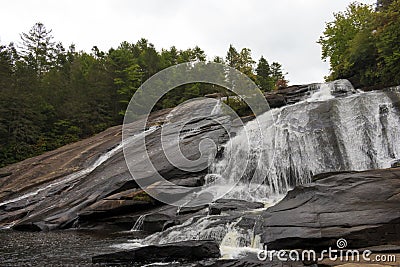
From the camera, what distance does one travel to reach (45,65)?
56.0 meters

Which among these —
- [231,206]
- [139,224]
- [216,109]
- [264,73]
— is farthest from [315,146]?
[264,73]

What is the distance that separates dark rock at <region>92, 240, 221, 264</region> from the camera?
949 centimetres

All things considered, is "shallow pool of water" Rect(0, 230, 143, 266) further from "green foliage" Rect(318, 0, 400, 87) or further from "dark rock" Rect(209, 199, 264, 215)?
→ "green foliage" Rect(318, 0, 400, 87)

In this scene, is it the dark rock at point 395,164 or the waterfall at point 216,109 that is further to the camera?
the waterfall at point 216,109

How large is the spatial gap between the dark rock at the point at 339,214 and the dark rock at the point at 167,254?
59.5 inches

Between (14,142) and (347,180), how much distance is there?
107 ft

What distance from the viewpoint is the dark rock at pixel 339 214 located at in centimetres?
842

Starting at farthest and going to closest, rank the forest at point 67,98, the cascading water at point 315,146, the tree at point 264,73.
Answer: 1. the tree at point 264,73
2. the forest at point 67,98
3. the cascading water at point 315,146

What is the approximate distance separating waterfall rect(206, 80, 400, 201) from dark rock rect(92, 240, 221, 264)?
Result: 633 cm

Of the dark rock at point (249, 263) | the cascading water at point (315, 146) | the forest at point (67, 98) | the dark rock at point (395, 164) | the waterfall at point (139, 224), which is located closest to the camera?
the dark rock at point (249, 263)

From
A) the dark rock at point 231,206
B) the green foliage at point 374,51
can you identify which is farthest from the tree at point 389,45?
the dark rock at point 231,206

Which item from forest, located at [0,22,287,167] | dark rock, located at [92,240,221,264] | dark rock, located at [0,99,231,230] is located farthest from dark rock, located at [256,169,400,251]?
forest, located at [0,22,287,167]

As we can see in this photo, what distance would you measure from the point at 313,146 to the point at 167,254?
968cm

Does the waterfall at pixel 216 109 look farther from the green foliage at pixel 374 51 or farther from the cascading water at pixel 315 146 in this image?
the green foliage at pixel 374 51
